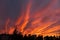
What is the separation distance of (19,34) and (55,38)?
60.8 ft

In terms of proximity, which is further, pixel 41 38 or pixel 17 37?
pixel 41 38

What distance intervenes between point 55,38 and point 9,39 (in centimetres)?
2403

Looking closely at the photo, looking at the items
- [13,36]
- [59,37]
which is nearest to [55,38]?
[59,37]

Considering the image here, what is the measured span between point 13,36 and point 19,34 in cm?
889

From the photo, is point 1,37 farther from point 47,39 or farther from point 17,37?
point 47,39

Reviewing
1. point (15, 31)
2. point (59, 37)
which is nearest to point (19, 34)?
point (15, 31)

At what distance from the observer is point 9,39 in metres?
124

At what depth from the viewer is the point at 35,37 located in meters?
136

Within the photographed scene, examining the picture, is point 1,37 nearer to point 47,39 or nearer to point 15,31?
point 15,31

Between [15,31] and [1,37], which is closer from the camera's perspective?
[1,37]

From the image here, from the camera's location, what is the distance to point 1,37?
404ft

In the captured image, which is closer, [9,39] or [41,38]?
[9,39]

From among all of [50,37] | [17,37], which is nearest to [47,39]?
[50,37]

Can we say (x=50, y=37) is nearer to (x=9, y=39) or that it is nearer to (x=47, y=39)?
(x=47, y=39)
